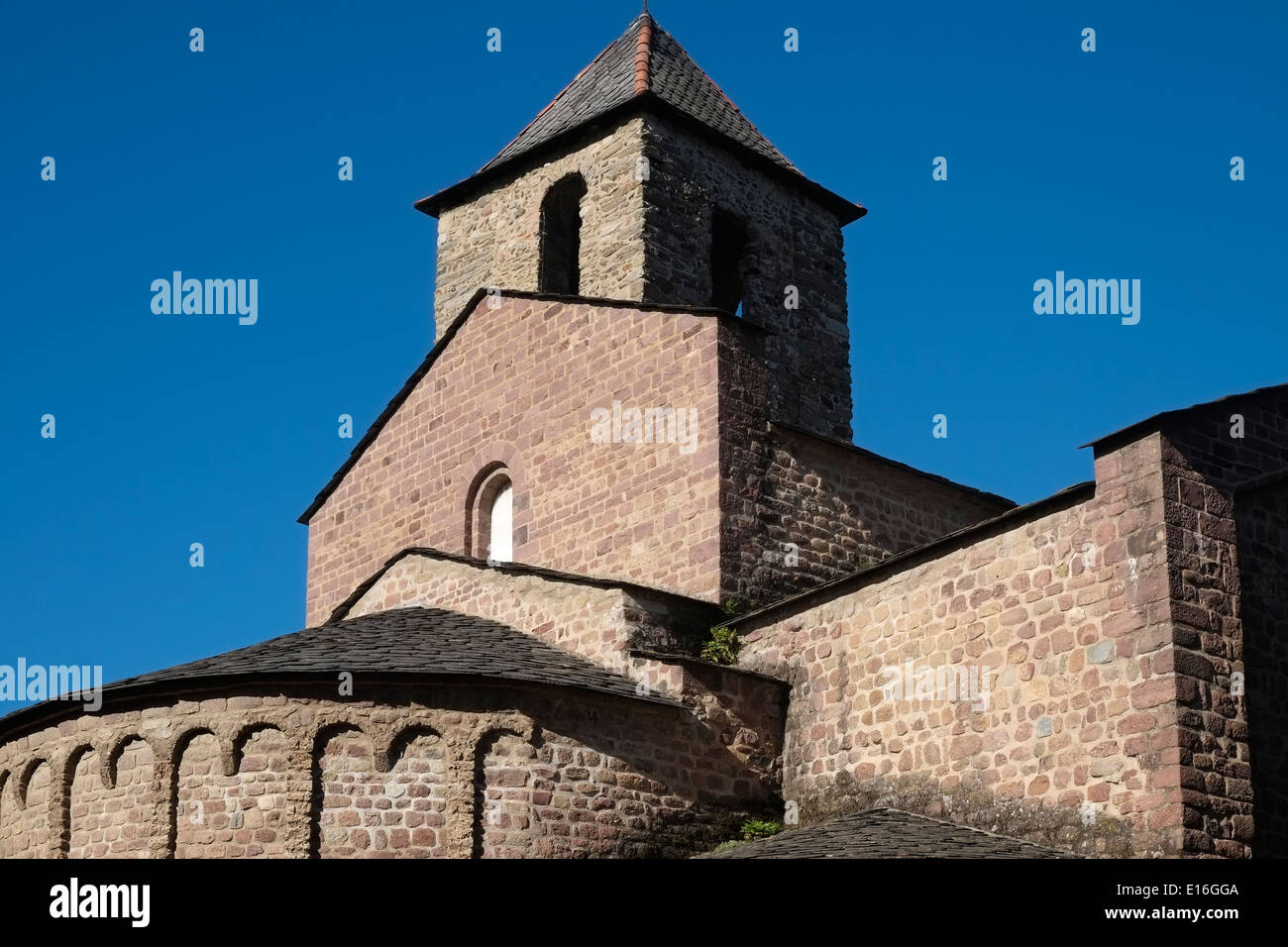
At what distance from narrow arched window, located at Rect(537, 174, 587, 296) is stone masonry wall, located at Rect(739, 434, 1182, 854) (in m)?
8.75

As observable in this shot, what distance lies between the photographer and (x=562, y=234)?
24.8m

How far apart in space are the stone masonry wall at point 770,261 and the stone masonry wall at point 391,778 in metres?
8.26

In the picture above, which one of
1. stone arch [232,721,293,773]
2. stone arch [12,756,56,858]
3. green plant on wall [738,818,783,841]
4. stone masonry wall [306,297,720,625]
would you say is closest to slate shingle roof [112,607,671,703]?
stone arch [232,721,293,773]

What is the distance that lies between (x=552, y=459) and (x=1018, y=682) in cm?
698

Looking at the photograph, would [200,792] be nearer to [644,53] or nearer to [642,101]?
[642,101]

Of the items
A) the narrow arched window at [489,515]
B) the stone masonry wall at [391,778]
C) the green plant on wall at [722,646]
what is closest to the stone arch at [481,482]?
the narrow arched window at [489,515]

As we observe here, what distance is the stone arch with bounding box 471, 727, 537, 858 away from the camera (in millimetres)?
15227

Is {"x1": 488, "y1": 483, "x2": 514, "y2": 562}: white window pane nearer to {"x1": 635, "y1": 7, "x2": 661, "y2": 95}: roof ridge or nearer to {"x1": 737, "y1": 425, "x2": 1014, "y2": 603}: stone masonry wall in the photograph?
{"x1": 737, "y1": 425, "x2": 1014, "y2": 603}: stone masonry wall

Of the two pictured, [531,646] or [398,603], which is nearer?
[531,646]

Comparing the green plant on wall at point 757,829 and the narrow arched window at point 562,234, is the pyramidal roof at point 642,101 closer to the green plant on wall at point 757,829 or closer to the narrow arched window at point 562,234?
the narrow arched window at point 562,234
